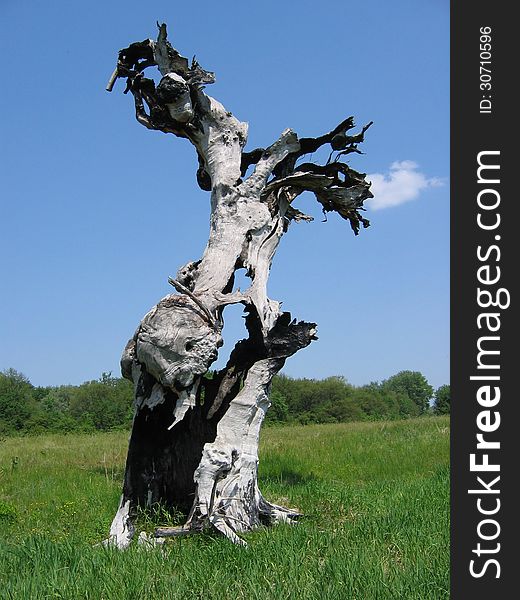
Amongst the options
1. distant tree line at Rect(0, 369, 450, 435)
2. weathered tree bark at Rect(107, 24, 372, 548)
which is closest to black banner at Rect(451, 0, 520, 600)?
weathered tree bark at Rect(107, 24, 372, 548)

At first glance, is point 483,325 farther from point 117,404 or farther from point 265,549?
point 117,404

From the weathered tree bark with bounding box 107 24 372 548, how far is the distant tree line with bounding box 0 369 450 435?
23410mm

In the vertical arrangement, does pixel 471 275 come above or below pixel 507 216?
below

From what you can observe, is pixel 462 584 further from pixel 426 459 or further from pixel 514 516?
pixel 426 459

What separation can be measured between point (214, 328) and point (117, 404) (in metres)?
37.8

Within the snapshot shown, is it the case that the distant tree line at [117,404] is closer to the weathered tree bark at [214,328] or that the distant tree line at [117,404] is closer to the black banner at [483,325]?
the weathered tree bark at [214,328]

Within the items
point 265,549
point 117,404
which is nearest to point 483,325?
point 265,549

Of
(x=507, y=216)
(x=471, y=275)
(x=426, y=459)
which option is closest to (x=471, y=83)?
(x=507, y=216)

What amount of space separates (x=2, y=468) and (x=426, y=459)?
23.3 ft

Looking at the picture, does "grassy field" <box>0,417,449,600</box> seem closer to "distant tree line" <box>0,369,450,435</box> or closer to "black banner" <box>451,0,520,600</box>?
"black banner" <box>451,0,520,600</box>

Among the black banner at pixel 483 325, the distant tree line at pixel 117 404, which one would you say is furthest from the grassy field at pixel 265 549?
the distant tree line at pixel 117 404

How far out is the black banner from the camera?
392 cm

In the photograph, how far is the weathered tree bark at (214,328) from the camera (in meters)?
5.95

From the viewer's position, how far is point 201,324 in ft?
20.2
